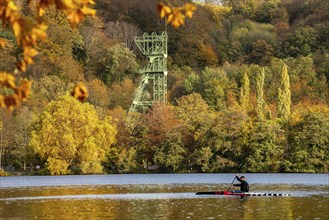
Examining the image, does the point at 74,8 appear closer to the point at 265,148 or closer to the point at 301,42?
the point at 265,148

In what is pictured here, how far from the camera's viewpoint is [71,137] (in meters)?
71.1

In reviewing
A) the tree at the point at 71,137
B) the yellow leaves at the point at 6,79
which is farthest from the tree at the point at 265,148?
the yellow leaves at the point at 6,79

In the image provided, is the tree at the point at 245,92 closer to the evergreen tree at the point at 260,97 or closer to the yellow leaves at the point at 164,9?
the evergreen tree at the point at 260,97

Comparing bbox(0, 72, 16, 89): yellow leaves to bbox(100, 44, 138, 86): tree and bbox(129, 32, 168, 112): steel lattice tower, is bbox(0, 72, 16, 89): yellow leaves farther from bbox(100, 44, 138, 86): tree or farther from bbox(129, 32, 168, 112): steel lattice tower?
bbox(100, 44, 138, 86): tree

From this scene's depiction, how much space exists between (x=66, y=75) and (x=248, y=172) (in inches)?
1182

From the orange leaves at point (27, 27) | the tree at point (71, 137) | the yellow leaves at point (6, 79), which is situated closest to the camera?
the orange leaves at point (27, 27)

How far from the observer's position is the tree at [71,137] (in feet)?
233

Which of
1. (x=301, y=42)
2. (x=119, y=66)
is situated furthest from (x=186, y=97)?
(x=301, y=42)

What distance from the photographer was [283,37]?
10012 cm

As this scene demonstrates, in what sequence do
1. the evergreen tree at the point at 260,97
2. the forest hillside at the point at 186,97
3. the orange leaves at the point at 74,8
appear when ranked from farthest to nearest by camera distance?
the evergreen tree at the point at 260,97 → the forest hillside at the point at 186,97 → the orange leaves at the point at 74,8

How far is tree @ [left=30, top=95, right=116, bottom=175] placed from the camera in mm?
70938

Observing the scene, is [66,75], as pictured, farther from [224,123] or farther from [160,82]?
[224,123]

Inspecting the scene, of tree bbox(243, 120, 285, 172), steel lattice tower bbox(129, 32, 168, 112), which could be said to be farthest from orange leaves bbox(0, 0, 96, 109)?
steel lattice tower bbox(129, 32, 168, 112)

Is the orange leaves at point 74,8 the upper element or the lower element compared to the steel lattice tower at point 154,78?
lower
